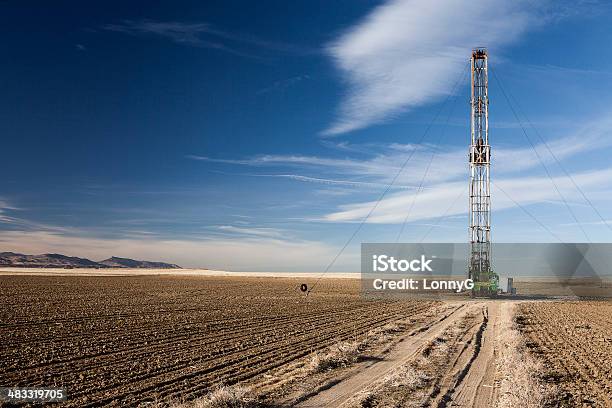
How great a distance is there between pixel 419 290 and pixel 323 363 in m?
46.3

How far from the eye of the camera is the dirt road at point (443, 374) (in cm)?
1066

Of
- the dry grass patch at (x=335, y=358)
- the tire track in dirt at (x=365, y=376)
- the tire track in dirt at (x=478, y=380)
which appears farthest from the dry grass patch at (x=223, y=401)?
the tire track in dirt at (x=478, y=380)

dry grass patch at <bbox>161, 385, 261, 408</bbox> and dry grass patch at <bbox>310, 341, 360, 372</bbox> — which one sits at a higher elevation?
dry grass patch at <bbox>310, 341, 360, 372</bbox>

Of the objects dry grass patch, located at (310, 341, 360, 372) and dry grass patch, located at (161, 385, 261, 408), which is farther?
dry grass patch, located at (310, 341, 360, 372)

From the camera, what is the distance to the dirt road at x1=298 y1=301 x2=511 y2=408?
10.7 m

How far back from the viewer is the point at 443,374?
516 inches

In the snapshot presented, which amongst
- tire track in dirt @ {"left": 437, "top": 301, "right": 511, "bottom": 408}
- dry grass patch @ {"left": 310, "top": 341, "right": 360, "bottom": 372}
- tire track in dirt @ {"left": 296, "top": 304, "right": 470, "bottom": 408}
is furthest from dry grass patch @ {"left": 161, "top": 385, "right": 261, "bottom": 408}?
tire track in dirt @ {"left": 437, "top": 301, "right": 511, "bottom": 408}

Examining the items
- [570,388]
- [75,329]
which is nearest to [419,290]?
[75,329]

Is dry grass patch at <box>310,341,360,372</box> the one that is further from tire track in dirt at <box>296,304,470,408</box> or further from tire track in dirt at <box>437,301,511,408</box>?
tire track in dirt at <box>437,301,511,408</box>

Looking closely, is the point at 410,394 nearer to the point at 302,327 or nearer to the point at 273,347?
the point at 273,347

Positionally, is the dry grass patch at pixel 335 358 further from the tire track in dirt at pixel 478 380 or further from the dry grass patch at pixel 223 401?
the dry grass patch at pixel 223 401

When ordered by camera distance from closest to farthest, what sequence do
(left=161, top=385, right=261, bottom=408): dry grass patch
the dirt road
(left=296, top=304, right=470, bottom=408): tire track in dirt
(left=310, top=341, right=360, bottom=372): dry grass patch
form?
(left=161, top=385, right=261, bottom=408): dry grass patch
(left=296, top=304, right=470, bottom=408): tire track in dirt
the dirt road
(left=310, top=341, right=360, bottom=372): dry grass patch

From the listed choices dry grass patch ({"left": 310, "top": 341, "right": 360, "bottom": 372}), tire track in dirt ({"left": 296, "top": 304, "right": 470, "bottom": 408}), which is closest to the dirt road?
tire track in dirt ({"left": 296, "top": 304, "right": 470, "bottom": 408})

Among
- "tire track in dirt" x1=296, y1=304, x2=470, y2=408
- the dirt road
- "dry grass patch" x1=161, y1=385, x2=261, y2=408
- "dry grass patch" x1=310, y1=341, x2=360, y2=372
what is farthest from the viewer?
"dry grass patch" x1=310, y1=341, x2=360, y2=372
